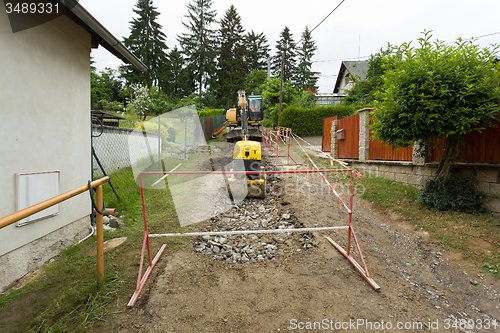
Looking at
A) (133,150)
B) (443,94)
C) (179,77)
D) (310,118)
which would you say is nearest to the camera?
(443,94)

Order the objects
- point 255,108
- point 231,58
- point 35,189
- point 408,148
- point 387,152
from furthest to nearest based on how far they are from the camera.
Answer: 1. point 231,58
2. point 255,108
3. point 387,152
4. point 408,148
5. point 35,189

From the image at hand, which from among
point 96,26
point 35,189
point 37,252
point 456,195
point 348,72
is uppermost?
point 348,72

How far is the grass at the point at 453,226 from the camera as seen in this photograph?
3.95 m

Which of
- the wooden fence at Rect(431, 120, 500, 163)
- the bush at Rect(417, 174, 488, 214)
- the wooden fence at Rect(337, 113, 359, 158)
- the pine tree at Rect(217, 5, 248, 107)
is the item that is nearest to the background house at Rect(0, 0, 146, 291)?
the bush at Rect(417, 174, 488, 214)

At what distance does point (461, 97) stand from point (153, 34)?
37.5 meters

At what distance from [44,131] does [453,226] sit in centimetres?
729

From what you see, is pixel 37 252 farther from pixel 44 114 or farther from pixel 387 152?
pixel 387 152

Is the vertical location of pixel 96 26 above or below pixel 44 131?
above

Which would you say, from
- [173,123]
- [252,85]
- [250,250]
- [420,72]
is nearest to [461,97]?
[420,72]

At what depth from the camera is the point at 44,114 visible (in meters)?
3.46

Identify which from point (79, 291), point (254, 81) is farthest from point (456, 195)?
point (254, 81)

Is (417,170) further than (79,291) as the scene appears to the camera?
Yes

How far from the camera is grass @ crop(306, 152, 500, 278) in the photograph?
13.0ft

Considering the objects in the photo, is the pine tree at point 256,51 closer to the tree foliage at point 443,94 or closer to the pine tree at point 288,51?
the pine tree at point 288,51
